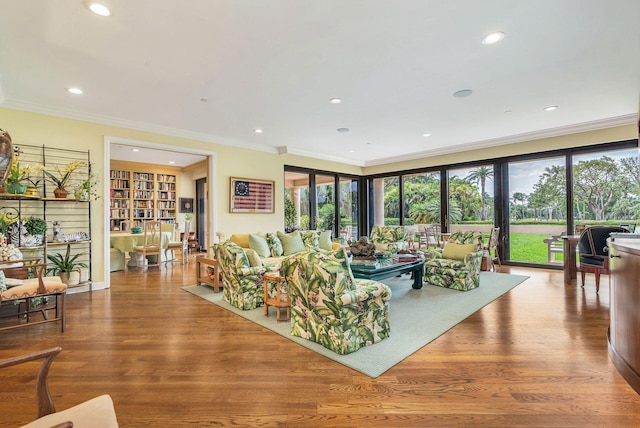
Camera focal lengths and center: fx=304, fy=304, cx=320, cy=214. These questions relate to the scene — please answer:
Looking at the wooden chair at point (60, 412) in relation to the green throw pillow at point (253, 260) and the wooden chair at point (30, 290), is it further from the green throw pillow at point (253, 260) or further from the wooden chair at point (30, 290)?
the green throw pillow at point (253, 260)

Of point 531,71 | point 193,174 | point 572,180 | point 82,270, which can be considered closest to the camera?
point 531,71

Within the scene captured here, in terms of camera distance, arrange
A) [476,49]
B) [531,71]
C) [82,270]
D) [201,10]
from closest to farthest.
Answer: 1. [201,10]
2. [476,49]
3. [531,71]
4. [82,270]

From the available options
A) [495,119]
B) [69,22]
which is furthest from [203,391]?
[495,119]

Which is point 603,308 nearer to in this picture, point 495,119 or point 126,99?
point 495,119

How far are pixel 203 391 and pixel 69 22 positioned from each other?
10.2 feet

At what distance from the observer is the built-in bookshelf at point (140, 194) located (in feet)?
29.5

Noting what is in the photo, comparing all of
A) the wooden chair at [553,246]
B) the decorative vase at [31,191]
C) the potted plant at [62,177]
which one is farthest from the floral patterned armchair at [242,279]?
the wooden chair at [553,246]

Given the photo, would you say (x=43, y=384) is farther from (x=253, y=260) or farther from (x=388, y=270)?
(x=388, y=270)

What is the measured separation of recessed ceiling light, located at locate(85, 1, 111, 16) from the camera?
2.31 metres

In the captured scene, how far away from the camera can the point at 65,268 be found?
4387 millimetres

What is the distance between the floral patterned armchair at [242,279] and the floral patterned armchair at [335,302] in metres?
1.10

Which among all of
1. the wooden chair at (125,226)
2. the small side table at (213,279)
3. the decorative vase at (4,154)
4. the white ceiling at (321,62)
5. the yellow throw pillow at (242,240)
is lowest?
the small side table at (213,279)

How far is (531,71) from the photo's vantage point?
346 cm

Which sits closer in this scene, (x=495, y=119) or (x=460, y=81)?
(x=460, y=81)
